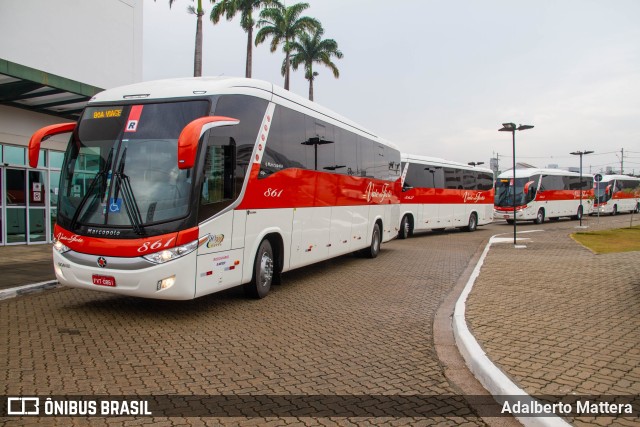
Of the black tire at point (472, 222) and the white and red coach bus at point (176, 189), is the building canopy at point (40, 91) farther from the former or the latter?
the black tire at point (472, 222)

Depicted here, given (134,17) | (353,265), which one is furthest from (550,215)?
(134,17)

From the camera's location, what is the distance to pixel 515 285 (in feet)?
30.9

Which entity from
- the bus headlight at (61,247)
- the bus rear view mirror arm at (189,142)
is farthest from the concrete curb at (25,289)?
the bus rear view mirror arm at (189,142)

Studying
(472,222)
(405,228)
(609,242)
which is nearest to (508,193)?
(472,222)

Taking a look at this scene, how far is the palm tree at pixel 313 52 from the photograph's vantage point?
132 feet

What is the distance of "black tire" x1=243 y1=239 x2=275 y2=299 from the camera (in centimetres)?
828

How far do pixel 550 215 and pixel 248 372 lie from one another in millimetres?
34069

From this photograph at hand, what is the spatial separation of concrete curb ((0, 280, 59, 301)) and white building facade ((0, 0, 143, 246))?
18.2 ft

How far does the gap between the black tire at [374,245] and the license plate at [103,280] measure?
864cm

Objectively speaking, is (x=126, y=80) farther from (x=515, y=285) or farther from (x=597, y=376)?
(x=597, y=376)

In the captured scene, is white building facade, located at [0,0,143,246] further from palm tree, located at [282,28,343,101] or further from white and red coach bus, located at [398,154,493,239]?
palm tree, located at [282,28,343,101]

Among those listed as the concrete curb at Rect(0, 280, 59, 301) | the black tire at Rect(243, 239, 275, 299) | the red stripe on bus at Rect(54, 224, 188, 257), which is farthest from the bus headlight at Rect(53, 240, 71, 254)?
the black tire at Rect(243, 239, 275, 299)

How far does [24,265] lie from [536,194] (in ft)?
97.5

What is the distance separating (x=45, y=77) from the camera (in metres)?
12.6
